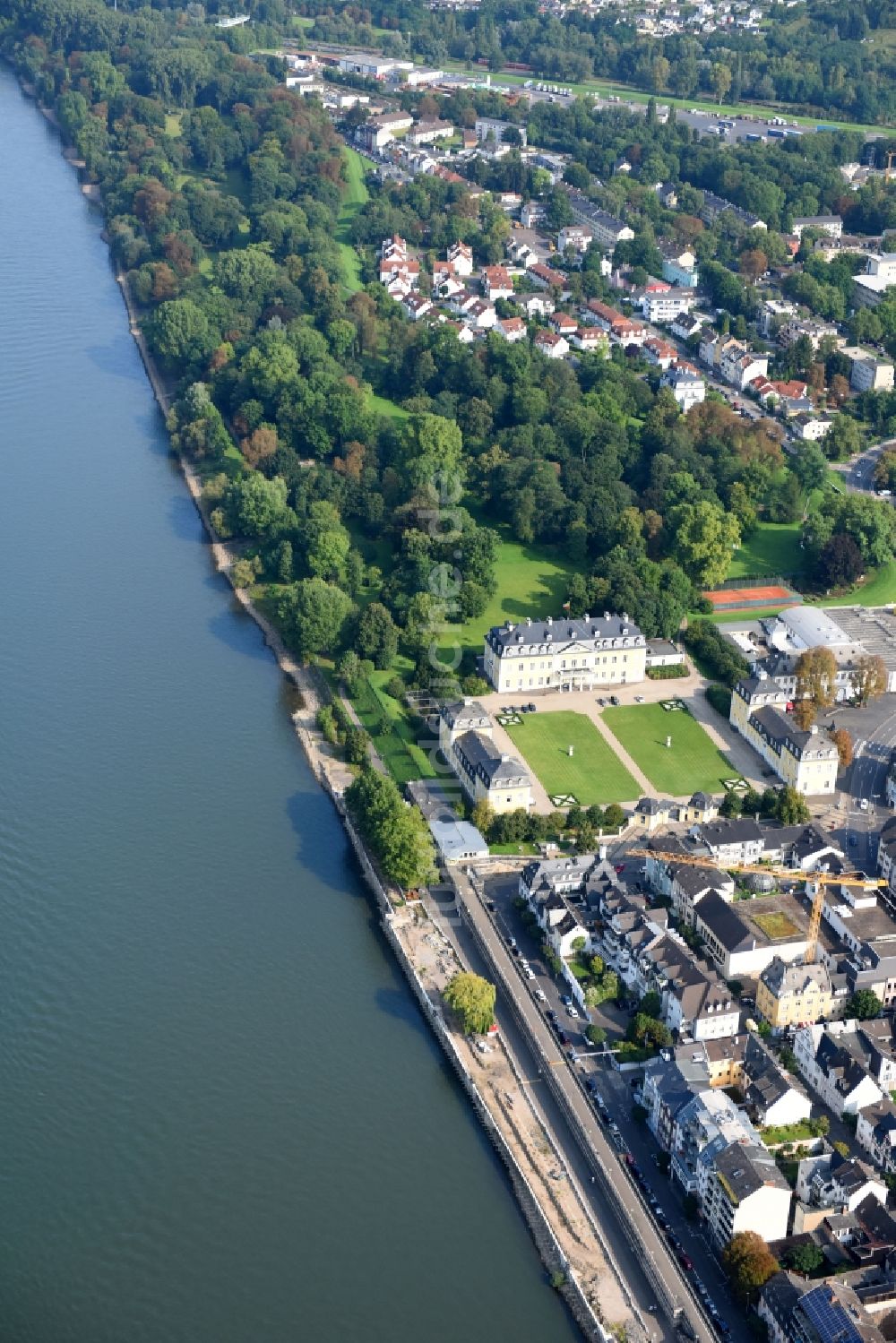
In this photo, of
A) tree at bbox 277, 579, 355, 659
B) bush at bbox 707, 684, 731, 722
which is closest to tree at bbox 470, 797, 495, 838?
bush at bbox 707, 684, 731, 722

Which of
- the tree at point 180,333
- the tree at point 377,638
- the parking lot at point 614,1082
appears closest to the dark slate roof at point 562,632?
the tree at point 377,638

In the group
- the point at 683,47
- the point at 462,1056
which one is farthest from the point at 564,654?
the point at 683,47

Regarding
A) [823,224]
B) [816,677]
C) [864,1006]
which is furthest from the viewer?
[823,224]

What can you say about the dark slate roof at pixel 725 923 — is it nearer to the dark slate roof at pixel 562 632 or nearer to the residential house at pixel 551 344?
the dark slate roof at pixel 562 632

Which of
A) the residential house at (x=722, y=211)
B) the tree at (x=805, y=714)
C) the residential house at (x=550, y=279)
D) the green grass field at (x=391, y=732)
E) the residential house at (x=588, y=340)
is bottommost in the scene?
the green grass field at (x=391, y=732)

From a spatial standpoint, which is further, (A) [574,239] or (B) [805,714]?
(A) [574,239]

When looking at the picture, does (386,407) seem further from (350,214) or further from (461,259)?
(350,214)

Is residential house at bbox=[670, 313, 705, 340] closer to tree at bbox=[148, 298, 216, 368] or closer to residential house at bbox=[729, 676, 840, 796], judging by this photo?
tree at bbox=[148, 298, 216, 368]
